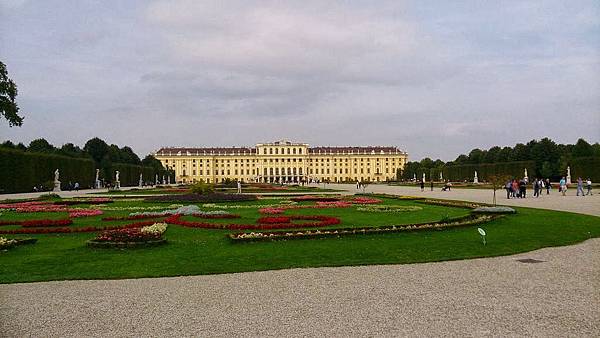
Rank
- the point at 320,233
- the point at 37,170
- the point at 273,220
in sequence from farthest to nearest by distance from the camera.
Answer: the point at 37,170
the point at 273,220
the point at 320,233

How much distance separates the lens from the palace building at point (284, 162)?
11606 centimetres

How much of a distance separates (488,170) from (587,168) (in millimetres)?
→ 13413

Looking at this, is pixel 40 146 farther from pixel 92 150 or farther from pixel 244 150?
pixel 244 150

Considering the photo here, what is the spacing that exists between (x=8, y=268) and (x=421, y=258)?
18.9 feet

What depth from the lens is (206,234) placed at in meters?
10.1

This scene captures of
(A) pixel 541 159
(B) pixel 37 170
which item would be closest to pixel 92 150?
(B) pixel 37 170

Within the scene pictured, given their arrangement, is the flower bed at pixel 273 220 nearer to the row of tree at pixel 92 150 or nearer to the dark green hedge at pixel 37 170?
the dark green hedge at pixel 37 170

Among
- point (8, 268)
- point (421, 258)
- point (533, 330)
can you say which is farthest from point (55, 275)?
point (533, 330)

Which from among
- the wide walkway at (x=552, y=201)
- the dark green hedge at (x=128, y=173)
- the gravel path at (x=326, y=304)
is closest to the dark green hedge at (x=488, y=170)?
the wide walkway at (x=552, y=201)

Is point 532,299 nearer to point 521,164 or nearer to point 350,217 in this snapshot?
point 350,217

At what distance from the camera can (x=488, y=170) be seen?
172ft

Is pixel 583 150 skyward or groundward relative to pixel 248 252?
skyward

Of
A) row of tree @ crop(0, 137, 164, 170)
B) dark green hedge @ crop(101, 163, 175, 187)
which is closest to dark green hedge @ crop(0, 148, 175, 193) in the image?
dark green hedge @ crop(101, 163, 175, 187)

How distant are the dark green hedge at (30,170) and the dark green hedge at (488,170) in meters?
36.7
